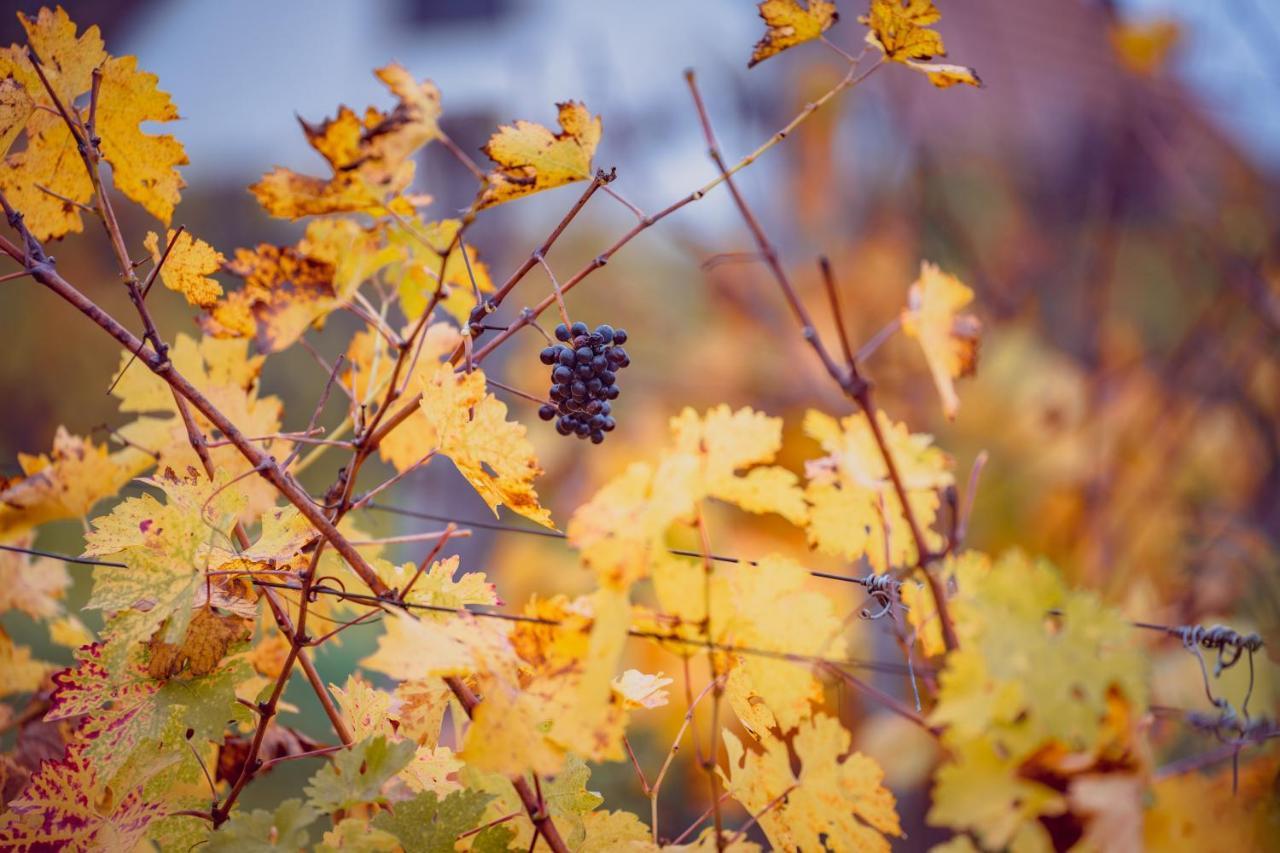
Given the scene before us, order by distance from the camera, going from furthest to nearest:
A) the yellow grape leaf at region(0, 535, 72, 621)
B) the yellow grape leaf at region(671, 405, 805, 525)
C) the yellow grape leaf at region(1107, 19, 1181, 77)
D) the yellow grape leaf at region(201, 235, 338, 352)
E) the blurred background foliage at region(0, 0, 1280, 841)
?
the yellow grape leaf at region(1107, 19, 1181, 77), the blurred background foliage at region(0, 0, 1280, 841), the yellow grape leaf at region(0, 535, 72, 621), the yellow grape leaf at region(201, 235, 338, 352), the yellow grape leaf at region(671, 405, 805, 525)

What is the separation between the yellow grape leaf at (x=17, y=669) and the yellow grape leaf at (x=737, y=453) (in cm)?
51

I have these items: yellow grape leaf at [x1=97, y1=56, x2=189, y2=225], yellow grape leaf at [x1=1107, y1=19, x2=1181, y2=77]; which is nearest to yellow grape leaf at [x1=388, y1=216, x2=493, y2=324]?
yellow grape leaf at [x1=97, y1=56, x2=189, y2=225]

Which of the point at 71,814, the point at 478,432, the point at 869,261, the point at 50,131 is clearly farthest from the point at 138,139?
the point at 869,261

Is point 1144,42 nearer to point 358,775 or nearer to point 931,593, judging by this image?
point 931,593

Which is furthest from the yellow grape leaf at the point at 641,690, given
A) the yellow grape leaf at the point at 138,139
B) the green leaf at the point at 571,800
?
the yellow grape leaf at the point at 138,139

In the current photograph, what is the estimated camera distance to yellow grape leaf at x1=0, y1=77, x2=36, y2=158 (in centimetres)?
45

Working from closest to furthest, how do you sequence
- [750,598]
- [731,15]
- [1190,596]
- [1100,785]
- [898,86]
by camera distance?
[1100,785] → [750,598] → [1190,596] → [898,86] → [731,15]

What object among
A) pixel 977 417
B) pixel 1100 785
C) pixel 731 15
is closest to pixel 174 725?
pixel 1100 785

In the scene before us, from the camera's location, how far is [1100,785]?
1.00 feet

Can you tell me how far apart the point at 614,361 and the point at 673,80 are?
7.20 feet

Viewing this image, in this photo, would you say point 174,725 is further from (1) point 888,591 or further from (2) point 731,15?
(2) point 731,15

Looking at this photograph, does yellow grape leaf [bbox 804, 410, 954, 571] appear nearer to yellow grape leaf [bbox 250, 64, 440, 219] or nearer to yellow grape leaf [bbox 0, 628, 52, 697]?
yellow grape leaf [bbox 250, 64, 440, 219]

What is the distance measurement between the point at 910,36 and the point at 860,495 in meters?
0.25

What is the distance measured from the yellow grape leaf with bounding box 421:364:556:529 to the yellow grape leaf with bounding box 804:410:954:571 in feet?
0.50
